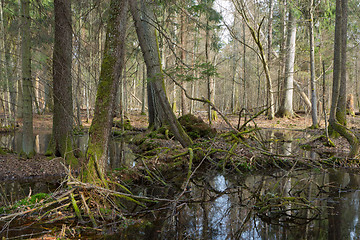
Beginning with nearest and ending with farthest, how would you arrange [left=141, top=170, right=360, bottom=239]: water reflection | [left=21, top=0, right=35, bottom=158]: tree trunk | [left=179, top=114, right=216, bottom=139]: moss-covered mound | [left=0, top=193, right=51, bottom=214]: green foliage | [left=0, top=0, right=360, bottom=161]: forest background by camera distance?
[left=141, top=170, right=360, bottom=239]: water reflection
[left=0, top=193, right=51, bottom=214]: green foliage
[left=0, top=0, right=360, bottom=161]: forest background
[left=21, top=0, right=35, bottom=158]: tree trunk
[left=179, top=114, right=216, bottom=139]: moss-covered mound

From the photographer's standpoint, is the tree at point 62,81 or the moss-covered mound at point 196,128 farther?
the moss-covered mound at point 196,128

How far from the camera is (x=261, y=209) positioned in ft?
14.0

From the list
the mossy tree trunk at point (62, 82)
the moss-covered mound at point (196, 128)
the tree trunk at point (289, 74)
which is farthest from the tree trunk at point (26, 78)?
the tree trunk at point (289, 74)

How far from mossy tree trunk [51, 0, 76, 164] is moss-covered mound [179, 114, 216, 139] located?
4.91 metres

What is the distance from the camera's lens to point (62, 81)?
7.42 meters

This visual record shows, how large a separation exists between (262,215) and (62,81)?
251 inches

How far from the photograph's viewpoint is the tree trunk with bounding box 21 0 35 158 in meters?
7.19

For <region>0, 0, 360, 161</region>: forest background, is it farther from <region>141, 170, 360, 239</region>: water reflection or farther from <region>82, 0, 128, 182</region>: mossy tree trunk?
<region>141, 170, 360, 239</region>: water reflection

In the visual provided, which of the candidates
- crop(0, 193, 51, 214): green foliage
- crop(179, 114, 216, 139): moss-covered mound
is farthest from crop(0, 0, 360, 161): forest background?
crop(0, 193, 51, 214): green foliage

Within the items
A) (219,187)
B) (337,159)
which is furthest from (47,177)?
(337,159)

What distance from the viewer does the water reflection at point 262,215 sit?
12.2 feet

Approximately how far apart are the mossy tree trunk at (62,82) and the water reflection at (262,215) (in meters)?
4.30

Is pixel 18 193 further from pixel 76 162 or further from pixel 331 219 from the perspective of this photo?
pixel 331 219

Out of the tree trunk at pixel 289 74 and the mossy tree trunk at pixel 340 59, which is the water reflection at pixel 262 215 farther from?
the tree trunk at pixel 289 74
